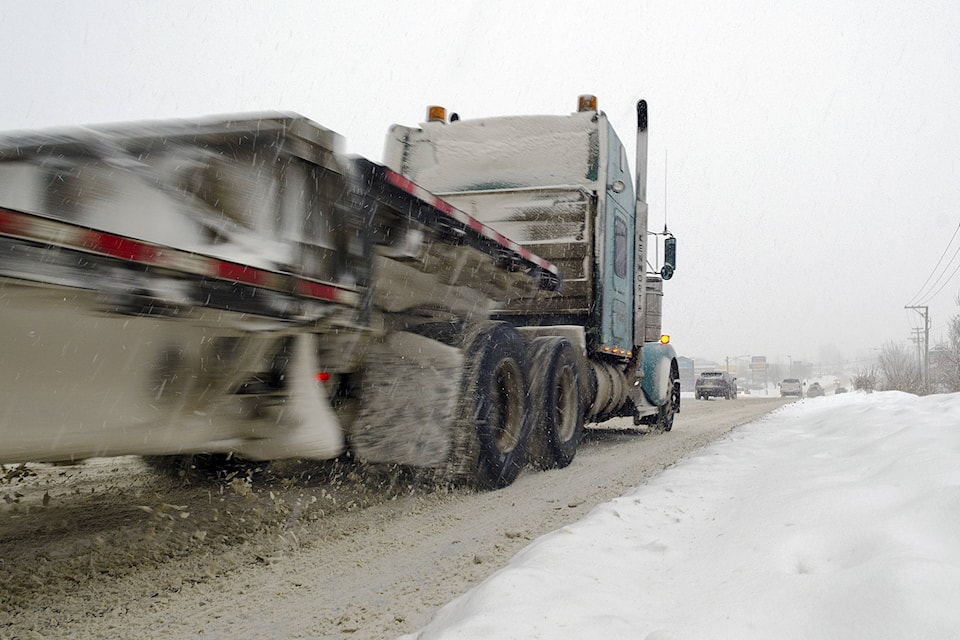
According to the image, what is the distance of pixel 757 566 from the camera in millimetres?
2342

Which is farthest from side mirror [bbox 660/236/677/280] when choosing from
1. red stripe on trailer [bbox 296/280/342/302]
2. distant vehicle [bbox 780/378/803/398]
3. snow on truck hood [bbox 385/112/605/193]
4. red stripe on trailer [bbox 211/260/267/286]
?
distant vehicle [bbox 780/378/803/398]

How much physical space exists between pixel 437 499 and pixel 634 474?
1921 mm

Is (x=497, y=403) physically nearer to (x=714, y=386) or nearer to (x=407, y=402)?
(x=407, y=402)

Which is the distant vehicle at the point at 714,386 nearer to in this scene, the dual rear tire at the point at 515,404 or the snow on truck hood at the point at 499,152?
the snow on truck hood at the point at 499,152

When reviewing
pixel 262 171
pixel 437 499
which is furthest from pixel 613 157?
pixel 262 171

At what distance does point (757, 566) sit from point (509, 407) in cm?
293

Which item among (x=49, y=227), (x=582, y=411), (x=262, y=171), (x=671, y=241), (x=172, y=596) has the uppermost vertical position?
(x=671, y=241)

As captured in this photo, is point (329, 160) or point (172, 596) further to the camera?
point (329, 160)

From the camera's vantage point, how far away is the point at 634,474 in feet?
18.1

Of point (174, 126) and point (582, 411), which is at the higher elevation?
point (174, 126)

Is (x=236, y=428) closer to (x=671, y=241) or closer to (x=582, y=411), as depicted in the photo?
(x=582, y=411)

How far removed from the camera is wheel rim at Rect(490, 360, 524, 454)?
5.05 metres

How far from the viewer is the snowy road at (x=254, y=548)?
2477 mm

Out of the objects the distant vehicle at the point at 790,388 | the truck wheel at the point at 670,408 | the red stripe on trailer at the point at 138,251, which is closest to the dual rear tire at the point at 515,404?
the red stripe on trailer at the point at 138,251
